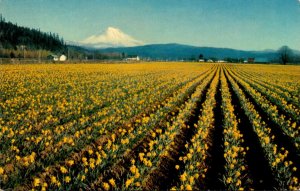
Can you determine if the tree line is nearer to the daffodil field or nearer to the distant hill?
the distant hill

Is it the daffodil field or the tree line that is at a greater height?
the tree line

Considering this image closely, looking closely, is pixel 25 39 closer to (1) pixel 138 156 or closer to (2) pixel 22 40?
(2) pixel 22 40

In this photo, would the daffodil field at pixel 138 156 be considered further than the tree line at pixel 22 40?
No

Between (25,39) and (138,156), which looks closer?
(138,156)

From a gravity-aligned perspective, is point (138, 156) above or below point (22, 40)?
below

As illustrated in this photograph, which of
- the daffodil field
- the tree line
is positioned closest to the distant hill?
the tree line

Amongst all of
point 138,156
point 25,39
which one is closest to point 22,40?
point 25,39

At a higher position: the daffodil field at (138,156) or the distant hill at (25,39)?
the distant hill at (25,39)

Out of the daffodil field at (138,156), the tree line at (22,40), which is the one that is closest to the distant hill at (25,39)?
the tree line at (22,40)

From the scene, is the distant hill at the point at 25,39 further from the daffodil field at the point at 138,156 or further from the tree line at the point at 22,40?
the daffodil field at the point at 138,156

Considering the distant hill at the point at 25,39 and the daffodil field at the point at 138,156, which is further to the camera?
the distant hill at the point at 25,39
